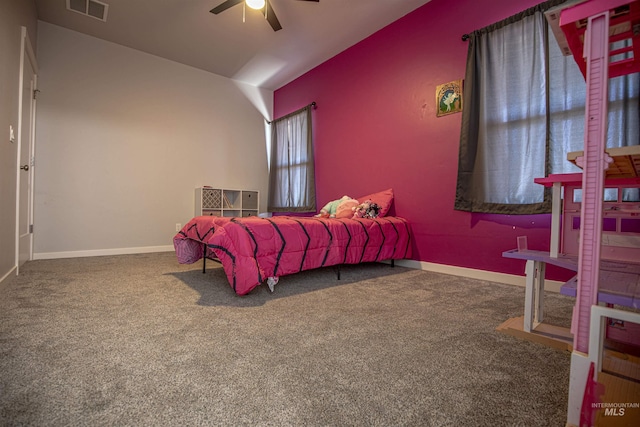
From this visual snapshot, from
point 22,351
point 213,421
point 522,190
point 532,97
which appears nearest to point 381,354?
point 213,421

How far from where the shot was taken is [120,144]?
3893mm

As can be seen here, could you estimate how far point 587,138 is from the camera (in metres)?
0.68

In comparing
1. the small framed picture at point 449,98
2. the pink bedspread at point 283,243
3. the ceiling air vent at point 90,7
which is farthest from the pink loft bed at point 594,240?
the ceiling air vent at point 90,7

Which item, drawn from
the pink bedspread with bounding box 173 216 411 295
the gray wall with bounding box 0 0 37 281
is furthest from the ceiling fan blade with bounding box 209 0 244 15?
the pink bedspread with bounding box 173 216 411 295

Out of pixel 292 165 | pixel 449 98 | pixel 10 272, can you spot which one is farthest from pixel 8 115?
pixel 449 98

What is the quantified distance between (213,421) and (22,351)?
97cm

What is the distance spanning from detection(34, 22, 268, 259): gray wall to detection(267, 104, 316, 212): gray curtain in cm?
68

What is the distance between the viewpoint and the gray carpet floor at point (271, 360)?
830mm

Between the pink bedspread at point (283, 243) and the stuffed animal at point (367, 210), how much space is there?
159 mm

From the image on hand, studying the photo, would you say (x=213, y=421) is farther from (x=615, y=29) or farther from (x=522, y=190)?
(x=522, y=190)

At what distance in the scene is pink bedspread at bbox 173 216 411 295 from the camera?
6.31ft

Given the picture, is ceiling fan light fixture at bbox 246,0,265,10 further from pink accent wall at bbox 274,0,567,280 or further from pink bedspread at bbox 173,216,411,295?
pink bedspread at bbox 173,216,411,295

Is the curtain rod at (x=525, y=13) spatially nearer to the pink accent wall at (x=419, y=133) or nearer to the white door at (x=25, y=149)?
the pink accent wall at (x=419, y=133)

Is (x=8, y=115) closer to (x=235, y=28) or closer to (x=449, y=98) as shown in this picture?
(x=235, y=28)
